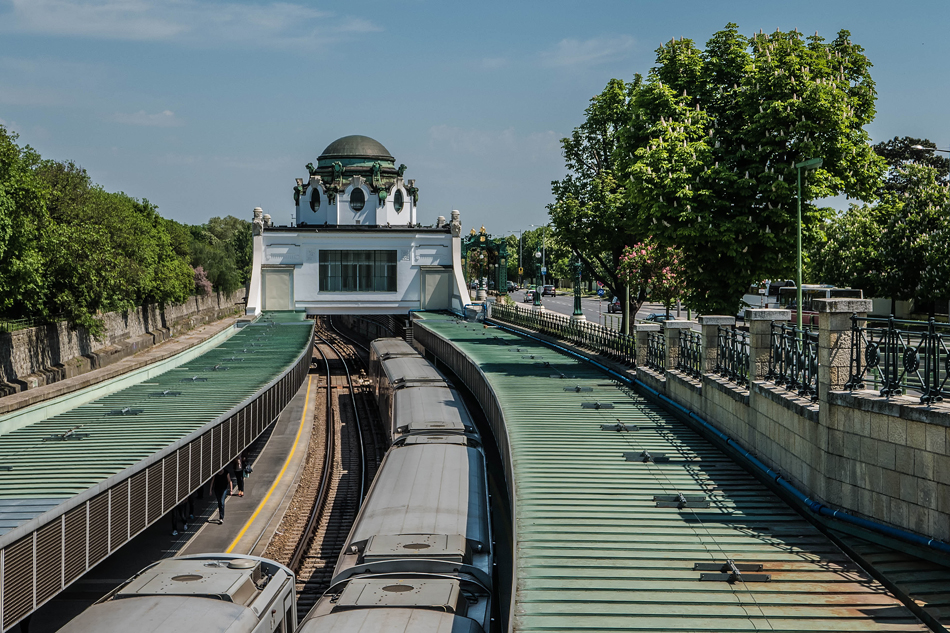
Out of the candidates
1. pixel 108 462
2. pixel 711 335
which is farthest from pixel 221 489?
pixel 711 335

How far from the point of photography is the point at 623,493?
13.5 m

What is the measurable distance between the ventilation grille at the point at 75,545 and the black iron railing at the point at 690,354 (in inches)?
495

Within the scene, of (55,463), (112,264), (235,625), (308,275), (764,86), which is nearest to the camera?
(235,625)

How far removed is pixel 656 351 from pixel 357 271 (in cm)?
3533

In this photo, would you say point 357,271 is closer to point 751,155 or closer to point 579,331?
point 579,331

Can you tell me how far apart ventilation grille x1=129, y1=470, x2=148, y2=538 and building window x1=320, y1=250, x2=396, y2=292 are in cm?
4052

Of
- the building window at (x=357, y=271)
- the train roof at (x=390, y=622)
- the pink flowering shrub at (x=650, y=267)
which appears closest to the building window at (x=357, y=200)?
the building window at (x=357, y=271)

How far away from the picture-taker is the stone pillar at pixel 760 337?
15.1 m

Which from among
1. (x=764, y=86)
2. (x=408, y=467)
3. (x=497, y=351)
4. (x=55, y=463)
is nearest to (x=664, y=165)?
(x=764, y=86)

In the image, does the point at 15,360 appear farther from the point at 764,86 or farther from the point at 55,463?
the point at 764,86

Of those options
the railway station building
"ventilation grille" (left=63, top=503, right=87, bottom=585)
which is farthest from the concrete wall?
"ventilation grille" (left=63, top=503, right=87, bottom=585)

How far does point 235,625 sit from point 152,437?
7.98 m

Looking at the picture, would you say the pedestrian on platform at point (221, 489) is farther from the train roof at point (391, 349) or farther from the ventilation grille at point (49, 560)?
the train roof at point (391, 349)

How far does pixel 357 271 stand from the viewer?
55188 millimetres
